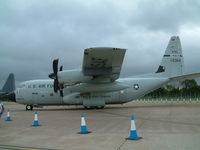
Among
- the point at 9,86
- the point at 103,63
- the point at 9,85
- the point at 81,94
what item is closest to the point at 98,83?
the point at 81,94

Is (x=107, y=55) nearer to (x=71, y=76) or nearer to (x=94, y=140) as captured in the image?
(x=71, y=76)

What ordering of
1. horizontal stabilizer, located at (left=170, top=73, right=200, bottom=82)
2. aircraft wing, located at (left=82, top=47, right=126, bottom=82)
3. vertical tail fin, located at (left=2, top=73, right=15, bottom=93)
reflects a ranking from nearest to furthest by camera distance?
aircraft wing, located at (left=82, top=47, right=126, bottom=82) → horizontal stabilizer, located at (left=170, top=73, right=200, bottom=82) → vertical tail fin, located at (left=2, top=73, right=15, bottom=93)

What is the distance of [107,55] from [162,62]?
36.0ft

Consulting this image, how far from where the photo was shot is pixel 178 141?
24.0 ft

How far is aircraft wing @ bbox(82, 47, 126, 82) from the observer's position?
52.8 feet

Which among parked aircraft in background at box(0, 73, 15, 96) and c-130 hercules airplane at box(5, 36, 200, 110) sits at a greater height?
parked aircraft in background at box(0, 73, 15, 96)

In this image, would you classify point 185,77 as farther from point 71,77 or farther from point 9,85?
point 9,85

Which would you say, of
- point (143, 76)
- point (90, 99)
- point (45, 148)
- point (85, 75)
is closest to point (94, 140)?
point (45, 148)

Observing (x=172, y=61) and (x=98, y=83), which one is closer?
(x=98, y=83)

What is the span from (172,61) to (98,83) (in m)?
9.53

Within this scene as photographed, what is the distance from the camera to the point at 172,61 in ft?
84.1

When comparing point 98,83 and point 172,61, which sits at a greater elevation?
point 172,61

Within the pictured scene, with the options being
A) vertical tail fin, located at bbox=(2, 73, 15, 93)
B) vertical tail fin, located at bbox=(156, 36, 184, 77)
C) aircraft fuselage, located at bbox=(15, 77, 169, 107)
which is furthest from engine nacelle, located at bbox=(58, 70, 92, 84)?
vertical tail fin, located at bbox=(2, 73, 15, 93)

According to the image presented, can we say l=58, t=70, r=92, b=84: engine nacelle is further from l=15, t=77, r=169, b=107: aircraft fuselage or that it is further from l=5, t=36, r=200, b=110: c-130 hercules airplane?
l=15, t=77, r=169, b=107: aircraft fuselage
